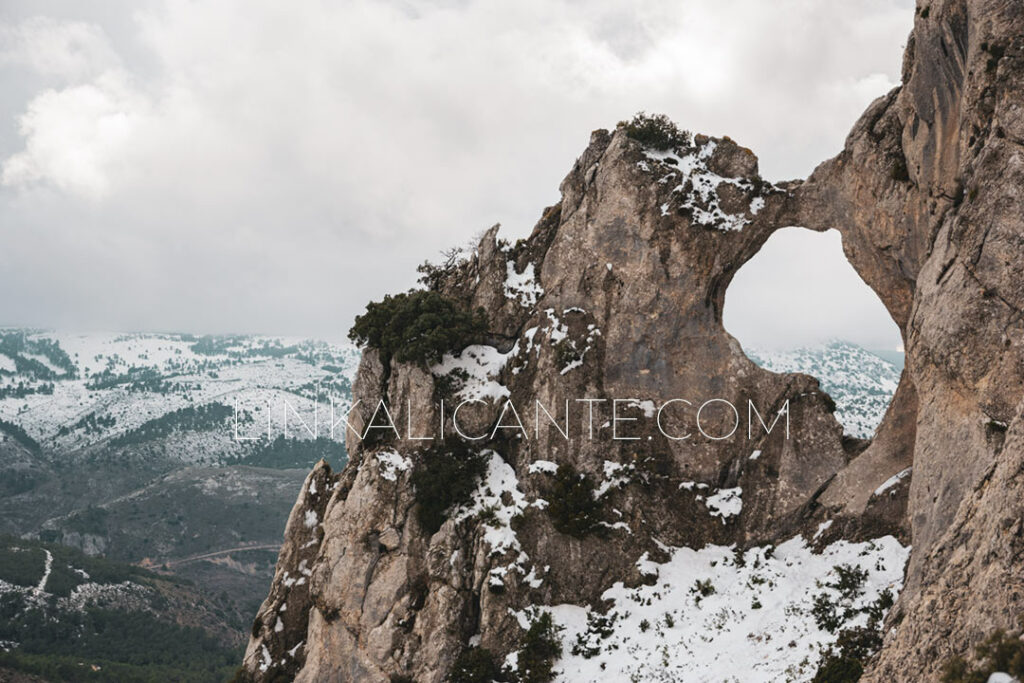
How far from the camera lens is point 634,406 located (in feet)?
112

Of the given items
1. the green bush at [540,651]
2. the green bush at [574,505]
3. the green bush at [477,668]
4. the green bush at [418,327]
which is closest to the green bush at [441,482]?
the green bush at [574,505]

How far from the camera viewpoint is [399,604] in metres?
32.6

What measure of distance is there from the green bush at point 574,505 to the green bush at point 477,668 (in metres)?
7.06

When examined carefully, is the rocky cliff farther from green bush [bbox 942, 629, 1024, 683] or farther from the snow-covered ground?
green bush [bbox 942, 629, 1024, 683]

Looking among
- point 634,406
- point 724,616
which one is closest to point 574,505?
point 634,406

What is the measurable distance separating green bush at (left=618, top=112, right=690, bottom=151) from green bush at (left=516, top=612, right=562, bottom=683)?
26.9 metres

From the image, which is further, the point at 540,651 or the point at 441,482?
the point at 441,482

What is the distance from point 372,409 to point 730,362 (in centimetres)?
2194

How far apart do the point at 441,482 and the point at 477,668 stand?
9.72 metres

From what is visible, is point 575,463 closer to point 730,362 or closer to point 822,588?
point 730,362

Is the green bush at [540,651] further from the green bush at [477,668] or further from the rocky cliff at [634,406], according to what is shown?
the green bush at [477,668]

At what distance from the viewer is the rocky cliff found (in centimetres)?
2358

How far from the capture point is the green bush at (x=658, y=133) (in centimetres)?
3622

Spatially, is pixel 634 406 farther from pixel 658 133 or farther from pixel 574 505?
pixel 658 133
